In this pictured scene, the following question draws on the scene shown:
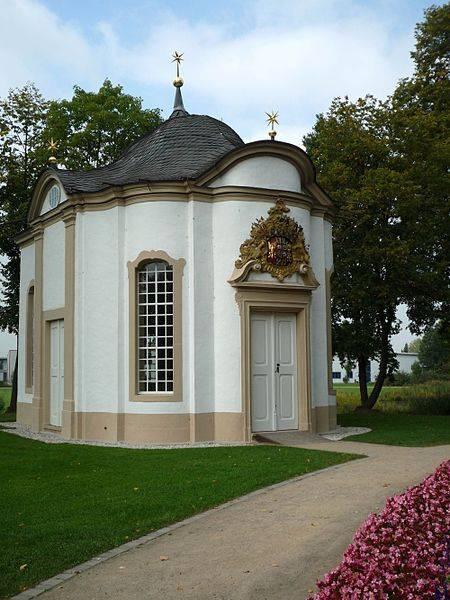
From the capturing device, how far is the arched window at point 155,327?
1408cm

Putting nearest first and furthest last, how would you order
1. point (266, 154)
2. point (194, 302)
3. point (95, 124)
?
1. point (194, 302)
2. point (266, 154)
3. point (95, 124)

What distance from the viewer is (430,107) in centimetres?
2423

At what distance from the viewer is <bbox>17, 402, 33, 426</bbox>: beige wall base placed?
59.6 ft


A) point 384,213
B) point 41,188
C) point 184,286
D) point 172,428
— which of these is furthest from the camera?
point 384,213

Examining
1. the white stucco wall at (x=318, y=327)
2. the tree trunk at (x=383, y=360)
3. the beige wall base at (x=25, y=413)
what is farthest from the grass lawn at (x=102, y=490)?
the tree trunk at (x=383, y=360)

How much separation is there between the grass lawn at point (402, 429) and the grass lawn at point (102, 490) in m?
2.53

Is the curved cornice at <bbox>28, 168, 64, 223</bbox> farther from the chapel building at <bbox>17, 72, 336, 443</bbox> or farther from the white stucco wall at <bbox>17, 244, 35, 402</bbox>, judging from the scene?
the white stucco wall at <bbox>17, 244, 35, 402</bbox>

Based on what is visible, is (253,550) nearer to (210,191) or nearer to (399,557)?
(399,557)

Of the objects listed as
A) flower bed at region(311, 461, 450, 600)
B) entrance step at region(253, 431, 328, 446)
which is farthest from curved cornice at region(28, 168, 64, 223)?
flower bed at region(311, 461, 450, 600)

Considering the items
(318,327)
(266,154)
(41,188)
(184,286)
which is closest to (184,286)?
(184,286)

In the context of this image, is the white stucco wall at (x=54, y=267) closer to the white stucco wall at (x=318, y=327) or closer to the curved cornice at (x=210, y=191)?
the curved cornice at (x=210, y=191)

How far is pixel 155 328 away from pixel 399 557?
10302mm

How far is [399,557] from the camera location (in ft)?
14.3

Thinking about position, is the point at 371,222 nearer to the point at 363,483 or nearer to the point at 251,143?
the point at 251,143
